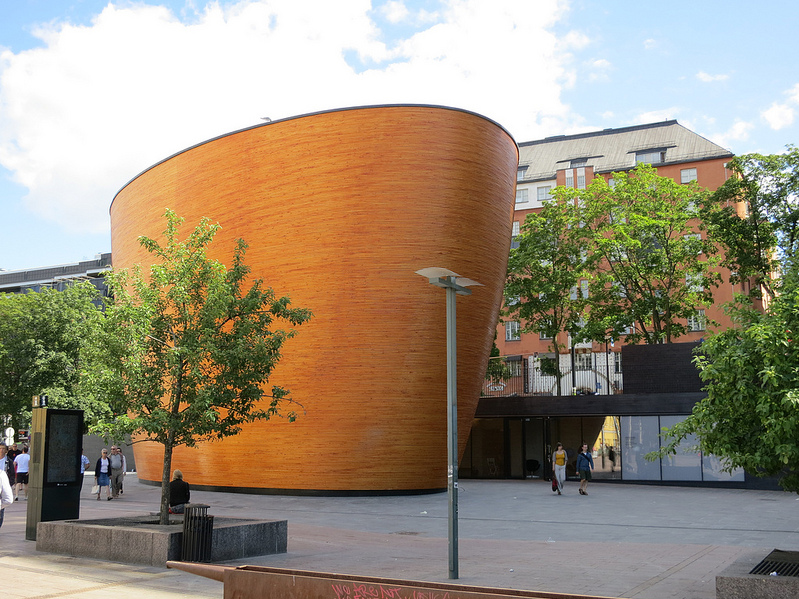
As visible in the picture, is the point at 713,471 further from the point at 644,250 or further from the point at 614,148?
the point at 614,148

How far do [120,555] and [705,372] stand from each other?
9.16 metres

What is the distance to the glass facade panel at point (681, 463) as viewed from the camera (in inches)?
1080

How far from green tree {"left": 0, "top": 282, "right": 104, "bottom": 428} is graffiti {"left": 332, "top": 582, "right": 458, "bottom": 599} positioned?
33.0 metres

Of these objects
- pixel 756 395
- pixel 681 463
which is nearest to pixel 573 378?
pixel 681 463

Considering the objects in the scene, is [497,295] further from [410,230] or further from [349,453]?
[349,453]

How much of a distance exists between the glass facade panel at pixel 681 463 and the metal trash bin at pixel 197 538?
21128 millimetres

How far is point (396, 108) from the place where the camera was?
23.2 metres

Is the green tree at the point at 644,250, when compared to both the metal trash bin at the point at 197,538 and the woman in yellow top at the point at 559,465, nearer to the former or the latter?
the woman in yellow top at the point at 559,465

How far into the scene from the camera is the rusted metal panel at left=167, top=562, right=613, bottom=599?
18.7 ft

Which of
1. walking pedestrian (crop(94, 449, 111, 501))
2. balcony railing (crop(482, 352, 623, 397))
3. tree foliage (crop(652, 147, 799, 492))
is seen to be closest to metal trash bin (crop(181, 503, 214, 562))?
tree foliage (crop(652, 147, 799, 492))

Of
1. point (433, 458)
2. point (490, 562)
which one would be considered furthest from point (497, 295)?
point (490, 562)

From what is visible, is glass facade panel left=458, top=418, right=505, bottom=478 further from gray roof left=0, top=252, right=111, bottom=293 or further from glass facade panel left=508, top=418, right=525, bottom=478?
gray roof left=0, top=252, right=111, bottom=293

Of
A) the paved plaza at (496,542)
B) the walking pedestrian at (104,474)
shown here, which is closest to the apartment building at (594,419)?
the paved plaza at (496,542)

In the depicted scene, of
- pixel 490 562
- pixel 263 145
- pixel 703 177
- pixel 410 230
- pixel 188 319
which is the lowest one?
pixel 490 562
